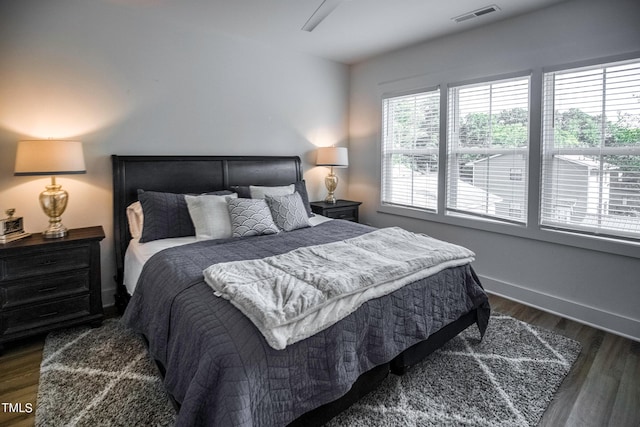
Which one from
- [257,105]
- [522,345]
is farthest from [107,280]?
[522,345]

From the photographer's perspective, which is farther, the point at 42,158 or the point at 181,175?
the point at 181,175

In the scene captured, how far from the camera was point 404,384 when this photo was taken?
2.09 metres

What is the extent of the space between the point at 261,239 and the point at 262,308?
4.48 ft

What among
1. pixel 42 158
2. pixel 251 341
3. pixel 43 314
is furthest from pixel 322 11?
pixel 43 314

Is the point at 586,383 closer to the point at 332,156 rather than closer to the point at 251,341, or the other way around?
the point at 251,341

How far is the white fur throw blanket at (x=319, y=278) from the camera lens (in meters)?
1.51

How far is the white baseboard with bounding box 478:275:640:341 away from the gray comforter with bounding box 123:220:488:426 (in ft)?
3.59

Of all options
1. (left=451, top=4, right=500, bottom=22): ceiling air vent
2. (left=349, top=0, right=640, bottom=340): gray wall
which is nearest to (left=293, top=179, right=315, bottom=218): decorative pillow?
(left=349, top=0, right=640, bottom=340): gray wall

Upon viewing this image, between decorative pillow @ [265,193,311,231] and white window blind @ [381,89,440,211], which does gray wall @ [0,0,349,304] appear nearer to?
decorative pillow @ [265,193,311,231]

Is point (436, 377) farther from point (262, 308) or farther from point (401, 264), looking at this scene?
point (262, 308)

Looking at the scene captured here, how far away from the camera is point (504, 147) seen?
3301 mm

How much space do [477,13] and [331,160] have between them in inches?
79.8

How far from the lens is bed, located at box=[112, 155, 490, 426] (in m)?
1.37

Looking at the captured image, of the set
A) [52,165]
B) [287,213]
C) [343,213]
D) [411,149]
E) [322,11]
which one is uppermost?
[322,11]
